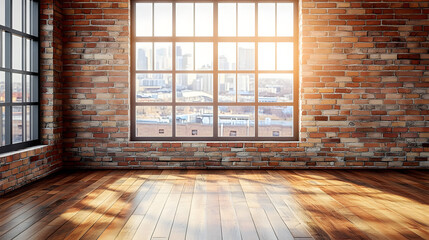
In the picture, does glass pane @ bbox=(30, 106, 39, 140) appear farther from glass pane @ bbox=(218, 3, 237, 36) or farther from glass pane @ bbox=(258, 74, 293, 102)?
glass pane @ bbox=(258, 74, 293, 102)

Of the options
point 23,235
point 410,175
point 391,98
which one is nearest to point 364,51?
point 391,98

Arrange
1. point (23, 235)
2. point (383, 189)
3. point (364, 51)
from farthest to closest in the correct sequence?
point (364, 51) → point (383, 189) → point (23, 235)


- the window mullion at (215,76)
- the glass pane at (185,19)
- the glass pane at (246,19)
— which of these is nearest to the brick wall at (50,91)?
the glass pane at (185,19)

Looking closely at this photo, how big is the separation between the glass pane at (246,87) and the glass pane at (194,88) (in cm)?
41

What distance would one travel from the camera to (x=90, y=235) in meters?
2.72

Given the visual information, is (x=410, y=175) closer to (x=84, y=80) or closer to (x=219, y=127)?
(x=219, y=127)

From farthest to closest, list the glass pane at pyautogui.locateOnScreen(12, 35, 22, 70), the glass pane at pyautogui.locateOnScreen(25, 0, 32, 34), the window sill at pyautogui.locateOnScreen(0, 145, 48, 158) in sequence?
the glass pane at pyautogui.locateOnScreen(25, 0, 32, 34) < the glass pane at pyautogui.locateOnScreen(12, 35, 22, 70) < the window sill at pyautogui.locateOnScreen(0, 145, 48, 158)

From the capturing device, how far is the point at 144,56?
5.62 metres

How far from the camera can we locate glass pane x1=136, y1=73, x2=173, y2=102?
564 cm

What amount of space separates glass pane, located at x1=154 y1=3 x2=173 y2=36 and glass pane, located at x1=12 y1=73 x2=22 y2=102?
1.95 meters

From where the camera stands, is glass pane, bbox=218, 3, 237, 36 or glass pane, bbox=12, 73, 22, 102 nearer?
glass pane, bbox=12, 73, 22, 102

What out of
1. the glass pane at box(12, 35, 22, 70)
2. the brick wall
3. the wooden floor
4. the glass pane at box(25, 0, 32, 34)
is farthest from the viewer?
the brick wall

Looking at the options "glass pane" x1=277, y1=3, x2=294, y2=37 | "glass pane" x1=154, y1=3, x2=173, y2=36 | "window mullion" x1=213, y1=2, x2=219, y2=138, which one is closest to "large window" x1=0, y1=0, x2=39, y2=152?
"glass pane" x1=154, y1=3, x2=173, y2=36

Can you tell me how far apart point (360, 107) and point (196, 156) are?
2.40m
